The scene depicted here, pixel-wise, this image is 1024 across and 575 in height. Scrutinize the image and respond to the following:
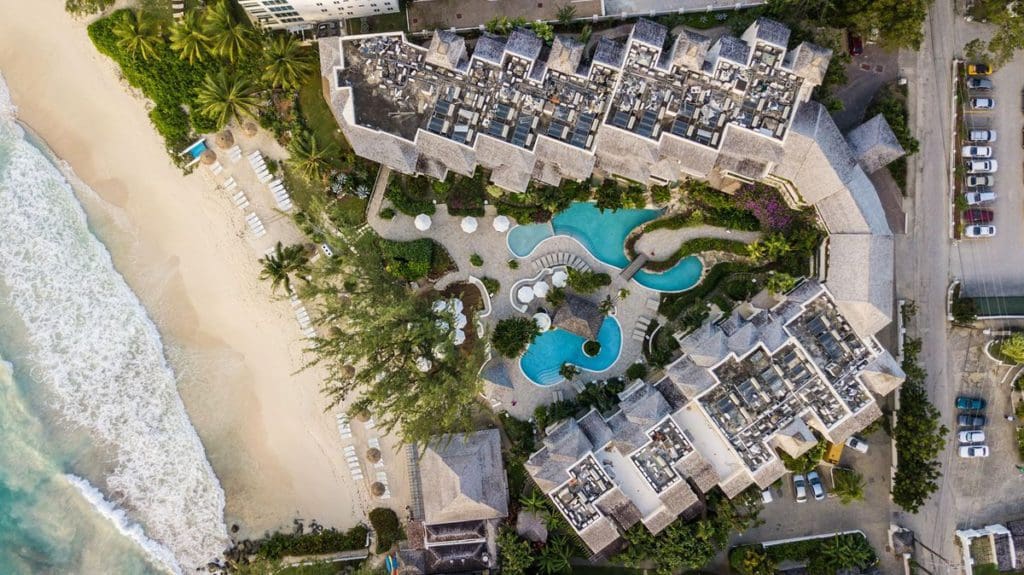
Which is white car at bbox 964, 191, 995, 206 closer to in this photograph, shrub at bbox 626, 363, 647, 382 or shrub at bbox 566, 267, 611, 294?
shrub at bbox 626, 363, 647, 382

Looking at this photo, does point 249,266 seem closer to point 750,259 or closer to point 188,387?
point 188,387

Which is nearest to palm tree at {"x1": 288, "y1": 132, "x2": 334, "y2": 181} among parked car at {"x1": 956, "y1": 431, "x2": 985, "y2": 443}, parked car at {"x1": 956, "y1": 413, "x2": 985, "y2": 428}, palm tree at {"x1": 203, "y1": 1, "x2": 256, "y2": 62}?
palm tree at {"x1": 203, "y1": 1, "x2": 256, "y2": 62}

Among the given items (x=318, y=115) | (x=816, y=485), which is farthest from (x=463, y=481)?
(x=318, y=115)

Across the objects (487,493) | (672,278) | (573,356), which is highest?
(672,278)

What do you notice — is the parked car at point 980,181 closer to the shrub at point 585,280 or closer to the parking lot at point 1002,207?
the parking lot at point 1002,207

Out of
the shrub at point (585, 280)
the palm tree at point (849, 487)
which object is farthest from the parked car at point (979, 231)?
the shrub at point (585, 280)

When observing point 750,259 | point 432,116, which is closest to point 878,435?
point 750,259

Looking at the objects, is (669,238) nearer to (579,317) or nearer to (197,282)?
(579,317)
